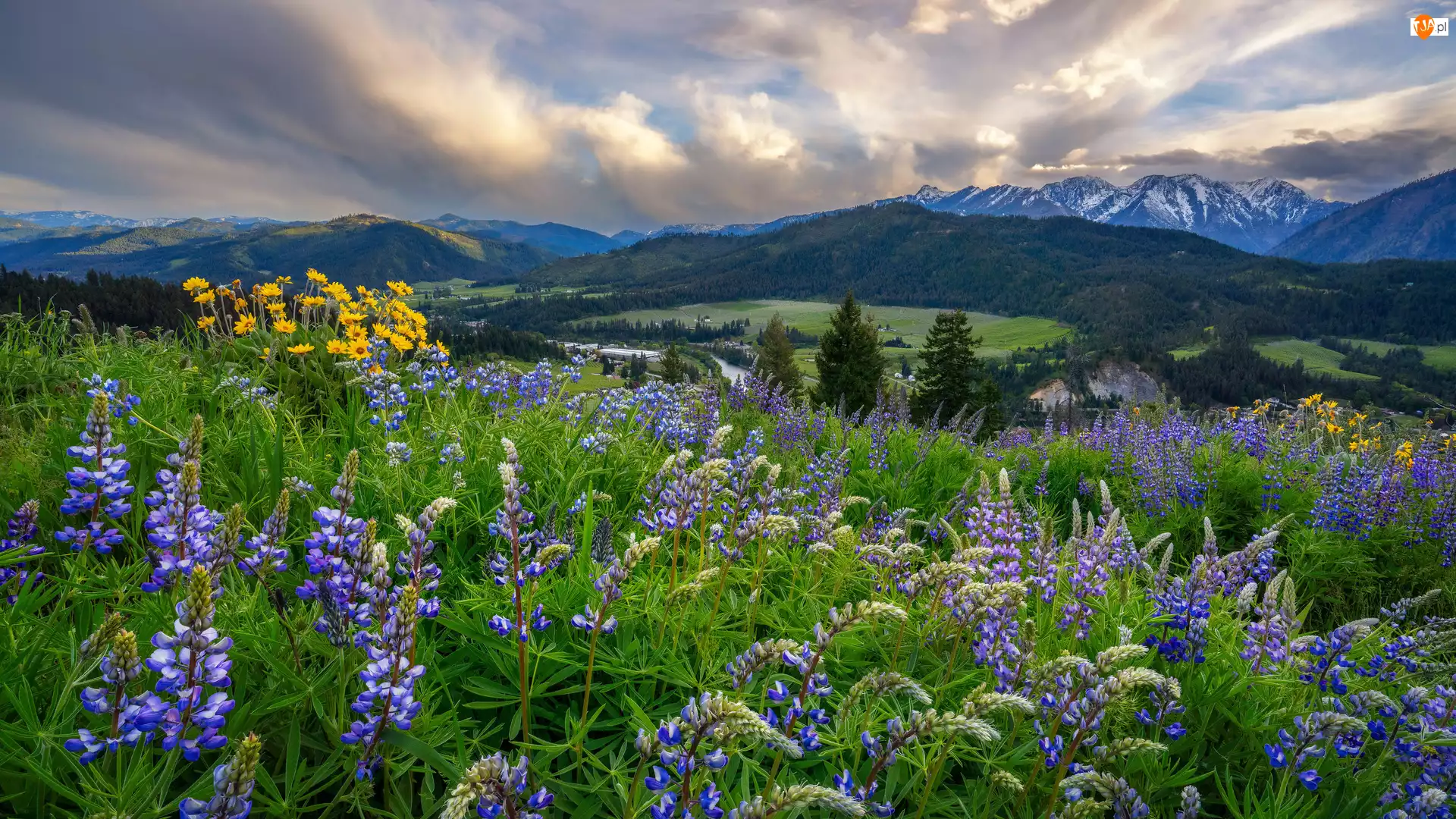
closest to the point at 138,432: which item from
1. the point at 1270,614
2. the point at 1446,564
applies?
the point at 1270,614

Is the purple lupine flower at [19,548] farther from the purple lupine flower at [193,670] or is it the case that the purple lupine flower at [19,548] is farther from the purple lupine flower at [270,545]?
the purple lupine flower at [193,670]

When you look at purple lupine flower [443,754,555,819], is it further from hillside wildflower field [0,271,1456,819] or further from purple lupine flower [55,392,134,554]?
purple lupine flower [55,392,134,554]

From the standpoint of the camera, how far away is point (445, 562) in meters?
4.36

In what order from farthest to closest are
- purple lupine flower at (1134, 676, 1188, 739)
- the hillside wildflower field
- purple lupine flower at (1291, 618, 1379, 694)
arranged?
purple lupine flower at (1291, 618, 1379, 694), purple lupine flower at (1134, 676, 1188, 739), the hillside wildflower field

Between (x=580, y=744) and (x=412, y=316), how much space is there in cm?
736

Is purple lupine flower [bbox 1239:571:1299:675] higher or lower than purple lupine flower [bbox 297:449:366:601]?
lower

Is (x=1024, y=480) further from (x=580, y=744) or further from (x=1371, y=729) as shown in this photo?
(x=580, y=744)

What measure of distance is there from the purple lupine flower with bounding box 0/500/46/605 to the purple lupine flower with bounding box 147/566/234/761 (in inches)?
82.7

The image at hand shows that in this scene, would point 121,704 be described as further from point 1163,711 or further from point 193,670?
point 1163,711

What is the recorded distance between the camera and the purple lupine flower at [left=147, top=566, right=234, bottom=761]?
1757 millimetres

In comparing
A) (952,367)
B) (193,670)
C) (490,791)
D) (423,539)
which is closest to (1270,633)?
(490,791)

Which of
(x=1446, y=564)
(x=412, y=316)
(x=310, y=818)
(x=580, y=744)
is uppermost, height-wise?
(x=412, y=316)

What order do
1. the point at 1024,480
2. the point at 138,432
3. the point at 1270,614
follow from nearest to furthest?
the point at 1270,614 < the point at 138,432 < the point at 1024,480

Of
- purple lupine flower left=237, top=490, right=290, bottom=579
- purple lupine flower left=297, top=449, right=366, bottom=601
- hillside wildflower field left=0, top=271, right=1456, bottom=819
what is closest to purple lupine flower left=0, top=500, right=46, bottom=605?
hillside wildflower field left=0, top=271, right=1456, bottom=819
